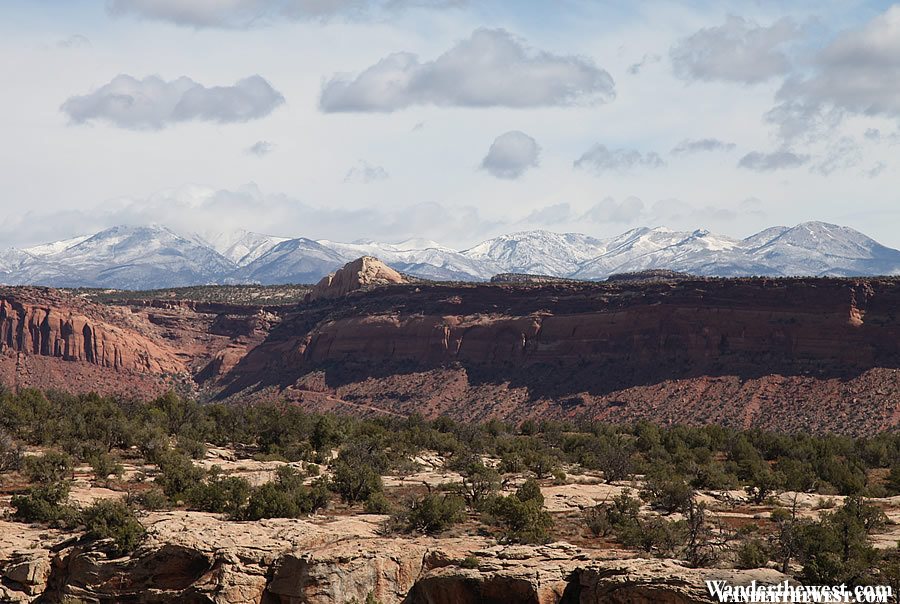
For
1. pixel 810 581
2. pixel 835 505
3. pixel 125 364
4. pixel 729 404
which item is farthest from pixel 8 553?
pixel 125 364

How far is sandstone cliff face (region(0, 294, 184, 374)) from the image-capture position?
13775cm

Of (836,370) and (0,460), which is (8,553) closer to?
(0,460)

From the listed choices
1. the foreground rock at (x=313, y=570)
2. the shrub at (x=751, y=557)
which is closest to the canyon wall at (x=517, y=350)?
the shrub at (x=751, y=557)

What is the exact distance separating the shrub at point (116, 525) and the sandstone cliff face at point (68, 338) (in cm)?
10675

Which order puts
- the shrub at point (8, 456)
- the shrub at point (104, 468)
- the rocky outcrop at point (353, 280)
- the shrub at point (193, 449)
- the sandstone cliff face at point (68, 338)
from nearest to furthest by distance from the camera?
the shrub at point (104, 468) → the shrub at point (8, 456) → the shrub at point (193, 449) → the sandstone cliff face at point (68, 338) → the rocky outcrop at point (353, 280)

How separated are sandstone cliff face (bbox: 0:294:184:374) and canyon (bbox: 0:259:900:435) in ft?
0.74

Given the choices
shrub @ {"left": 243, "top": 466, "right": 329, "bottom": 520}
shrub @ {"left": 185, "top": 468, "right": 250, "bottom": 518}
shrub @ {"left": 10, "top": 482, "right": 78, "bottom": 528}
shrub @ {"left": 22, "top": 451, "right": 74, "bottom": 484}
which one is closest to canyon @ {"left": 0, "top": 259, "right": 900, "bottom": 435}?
shrub @ {"left": 243, "top": 466, "right": 329, "bottom": 520}

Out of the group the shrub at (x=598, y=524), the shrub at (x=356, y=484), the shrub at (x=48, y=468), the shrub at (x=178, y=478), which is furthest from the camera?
the shrub at (x=48, y=468)

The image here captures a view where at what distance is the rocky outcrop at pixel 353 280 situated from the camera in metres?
156

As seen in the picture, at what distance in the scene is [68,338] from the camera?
453 feet

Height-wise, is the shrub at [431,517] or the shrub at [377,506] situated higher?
the shrub at [431,517]

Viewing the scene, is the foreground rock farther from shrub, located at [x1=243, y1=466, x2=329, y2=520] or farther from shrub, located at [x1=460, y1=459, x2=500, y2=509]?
shrub, located at [x1=460, y1=459, x2=500, y2=509]

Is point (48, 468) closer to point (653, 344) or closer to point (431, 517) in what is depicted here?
point (431, 517)

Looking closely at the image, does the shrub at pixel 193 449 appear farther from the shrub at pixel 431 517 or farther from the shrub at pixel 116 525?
the shrub at pixel 431 517
